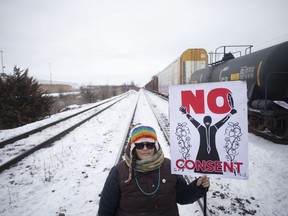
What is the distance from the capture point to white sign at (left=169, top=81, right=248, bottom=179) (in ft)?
6.08

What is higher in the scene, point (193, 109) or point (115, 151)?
point (193, 109)

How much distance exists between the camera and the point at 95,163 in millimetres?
5141

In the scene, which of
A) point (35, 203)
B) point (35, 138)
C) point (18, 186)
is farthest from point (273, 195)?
point (35, 138)

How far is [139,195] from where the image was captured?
1750 millimetres

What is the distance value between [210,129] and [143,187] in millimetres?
948

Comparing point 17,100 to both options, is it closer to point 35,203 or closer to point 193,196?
point 35,203

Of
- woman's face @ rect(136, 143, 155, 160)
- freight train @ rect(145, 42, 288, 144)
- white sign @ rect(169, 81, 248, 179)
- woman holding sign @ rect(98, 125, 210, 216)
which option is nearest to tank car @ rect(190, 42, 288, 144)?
freight train @ rect(145, 42, 288, 144)

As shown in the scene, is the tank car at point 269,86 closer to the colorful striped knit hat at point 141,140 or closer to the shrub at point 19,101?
the colorful striped knit hat at point 141,140

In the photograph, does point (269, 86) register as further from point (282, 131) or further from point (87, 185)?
point (87, 185)

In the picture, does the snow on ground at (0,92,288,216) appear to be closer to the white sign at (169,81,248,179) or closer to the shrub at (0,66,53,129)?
the white sign at (169,81,248,179)

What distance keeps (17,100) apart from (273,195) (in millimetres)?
14156

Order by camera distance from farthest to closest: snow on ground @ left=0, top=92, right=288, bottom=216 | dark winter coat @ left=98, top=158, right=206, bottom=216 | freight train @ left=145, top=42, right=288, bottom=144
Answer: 1. freight train @ left=145, top=42, right=288, bottom=144
2. snow on ground @ left=0, top=92, right=288, bottom=216
3. dark winter coat @ left=98, top=158, right=206, bottom=216

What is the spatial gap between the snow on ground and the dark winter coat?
150 centimetres

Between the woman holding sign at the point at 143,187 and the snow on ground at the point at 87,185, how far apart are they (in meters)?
1.45
